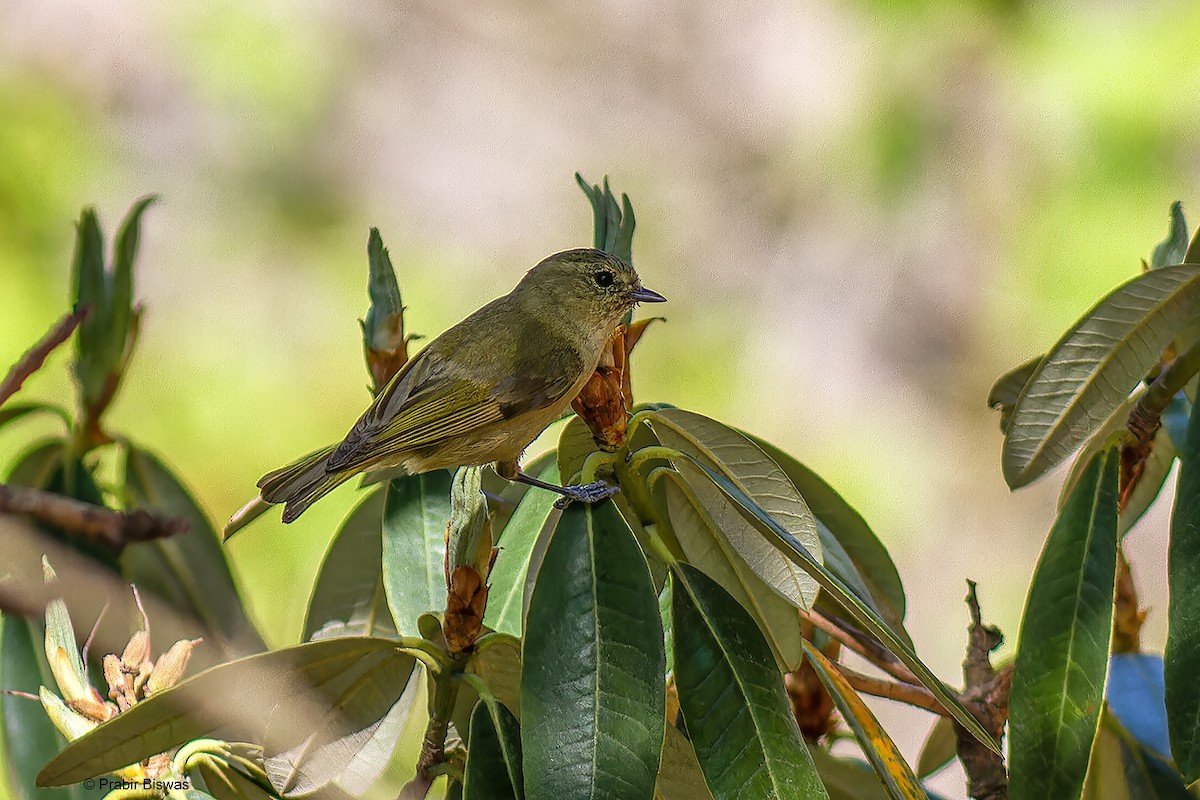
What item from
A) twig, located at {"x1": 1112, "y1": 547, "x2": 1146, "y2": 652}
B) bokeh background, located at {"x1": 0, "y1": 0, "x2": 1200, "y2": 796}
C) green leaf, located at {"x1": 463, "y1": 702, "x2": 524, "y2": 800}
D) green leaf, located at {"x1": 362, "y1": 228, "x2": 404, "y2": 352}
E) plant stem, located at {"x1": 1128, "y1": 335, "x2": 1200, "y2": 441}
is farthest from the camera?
bokeh background, located at {"x1": 0, "y1": 0, "x2": 1200, "y2": 796}

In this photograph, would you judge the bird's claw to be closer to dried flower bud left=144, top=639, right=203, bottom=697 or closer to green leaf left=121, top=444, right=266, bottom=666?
dried flower bud left=144, top=639, right=203, bottom=697

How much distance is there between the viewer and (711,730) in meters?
0.89

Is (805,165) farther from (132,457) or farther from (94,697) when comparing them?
(94,697)

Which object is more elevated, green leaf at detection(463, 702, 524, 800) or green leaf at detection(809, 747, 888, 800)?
green leaf at detection(809, 747, 888, 800)

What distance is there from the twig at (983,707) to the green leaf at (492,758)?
0.49m

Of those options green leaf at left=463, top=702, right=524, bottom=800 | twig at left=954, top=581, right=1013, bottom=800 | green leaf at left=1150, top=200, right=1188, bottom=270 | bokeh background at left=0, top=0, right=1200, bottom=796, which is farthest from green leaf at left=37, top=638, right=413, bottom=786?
bokeh background at left=0, top=0, right=1200, bottom=796

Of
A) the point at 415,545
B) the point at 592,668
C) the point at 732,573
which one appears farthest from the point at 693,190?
the point at 592,668

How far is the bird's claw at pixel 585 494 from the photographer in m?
0.96

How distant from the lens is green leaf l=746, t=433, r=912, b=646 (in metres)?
1.21

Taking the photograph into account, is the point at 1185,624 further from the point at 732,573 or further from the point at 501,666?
the point at 501,666

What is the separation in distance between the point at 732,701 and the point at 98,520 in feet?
1.65

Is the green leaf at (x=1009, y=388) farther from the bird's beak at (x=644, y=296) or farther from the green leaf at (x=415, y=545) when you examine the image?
the green leaf at (x=415, y=545)

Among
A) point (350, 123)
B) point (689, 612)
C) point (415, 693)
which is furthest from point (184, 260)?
point (689, 612)

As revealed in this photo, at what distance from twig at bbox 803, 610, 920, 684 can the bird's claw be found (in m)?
0.39
